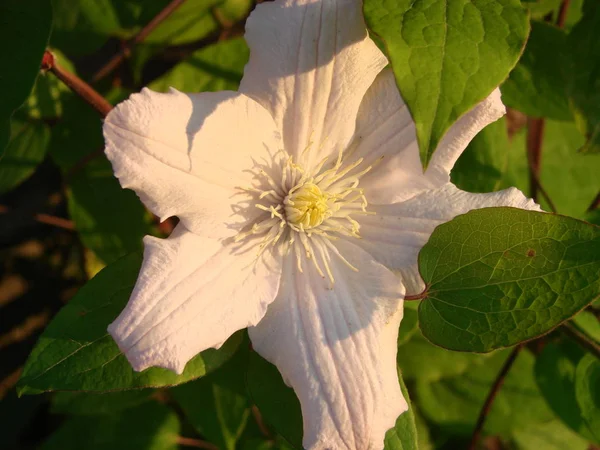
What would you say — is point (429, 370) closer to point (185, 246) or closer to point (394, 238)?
point (394, 238)

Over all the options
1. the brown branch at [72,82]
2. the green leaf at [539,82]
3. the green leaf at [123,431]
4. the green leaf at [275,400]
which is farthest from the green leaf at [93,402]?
the green leaf at [539,82]

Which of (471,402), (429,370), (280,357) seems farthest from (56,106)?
(471,402)

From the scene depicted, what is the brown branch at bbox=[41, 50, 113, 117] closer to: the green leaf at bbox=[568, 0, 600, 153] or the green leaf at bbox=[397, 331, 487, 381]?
the green leaf at bbox=[568, 0, 600, 153]

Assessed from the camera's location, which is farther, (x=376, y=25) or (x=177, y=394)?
(x=177, y=394)

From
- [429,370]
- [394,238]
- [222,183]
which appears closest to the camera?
[222,183]

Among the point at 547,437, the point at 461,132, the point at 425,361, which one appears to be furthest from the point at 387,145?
the point at 547,437

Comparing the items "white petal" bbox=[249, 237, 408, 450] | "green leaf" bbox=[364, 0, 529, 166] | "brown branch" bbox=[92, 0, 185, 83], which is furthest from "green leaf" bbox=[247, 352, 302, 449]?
"brown branch" bbox=[92, 0, 185, 83]

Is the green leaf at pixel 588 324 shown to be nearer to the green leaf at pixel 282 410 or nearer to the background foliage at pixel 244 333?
the background foliage at pixel 244 333

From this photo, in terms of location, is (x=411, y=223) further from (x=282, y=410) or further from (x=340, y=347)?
(x=282, y=410)
